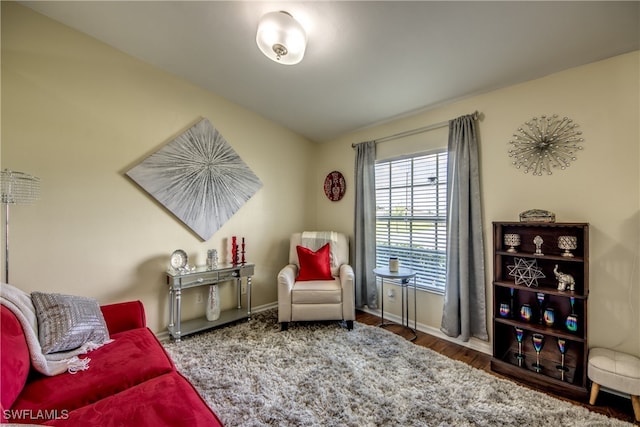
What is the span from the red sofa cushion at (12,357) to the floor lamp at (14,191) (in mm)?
997

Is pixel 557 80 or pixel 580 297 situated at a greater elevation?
pixel 557 80

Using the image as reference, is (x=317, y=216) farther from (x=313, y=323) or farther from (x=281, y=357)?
(x=281, y=357)

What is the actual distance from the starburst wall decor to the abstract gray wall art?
2861 millimetres

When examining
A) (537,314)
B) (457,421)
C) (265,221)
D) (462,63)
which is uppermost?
(462,63)

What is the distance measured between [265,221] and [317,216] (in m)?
0.92

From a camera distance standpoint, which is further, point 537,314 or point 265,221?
point 265,221

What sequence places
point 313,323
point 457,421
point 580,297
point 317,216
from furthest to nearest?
point 317,216
point 313,323
point 580,297
point 457,421

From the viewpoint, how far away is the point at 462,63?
2053mm

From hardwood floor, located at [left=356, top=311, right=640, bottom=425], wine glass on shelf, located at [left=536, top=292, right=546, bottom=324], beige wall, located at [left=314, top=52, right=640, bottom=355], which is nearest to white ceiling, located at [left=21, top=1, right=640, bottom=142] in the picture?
beige wall, located at [left=314, top=52, right=640, bottom=355]

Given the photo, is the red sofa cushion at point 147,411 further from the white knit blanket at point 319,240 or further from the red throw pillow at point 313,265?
the white knit blanket at point 319,240

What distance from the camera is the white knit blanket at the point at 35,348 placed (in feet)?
4.27

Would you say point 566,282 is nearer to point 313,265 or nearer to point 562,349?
point 562,349

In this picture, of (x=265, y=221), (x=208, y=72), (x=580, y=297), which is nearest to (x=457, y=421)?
(x=580, y=297)

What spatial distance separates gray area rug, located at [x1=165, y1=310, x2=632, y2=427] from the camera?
156 centimetres
